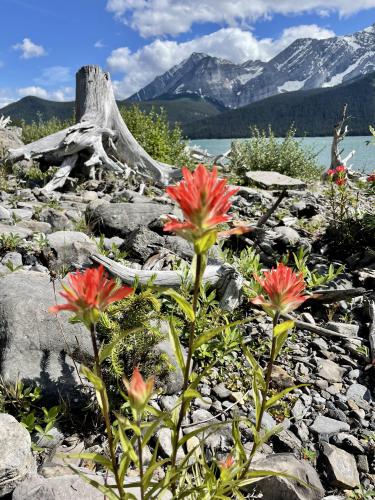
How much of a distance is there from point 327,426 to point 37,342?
2109 millimetres

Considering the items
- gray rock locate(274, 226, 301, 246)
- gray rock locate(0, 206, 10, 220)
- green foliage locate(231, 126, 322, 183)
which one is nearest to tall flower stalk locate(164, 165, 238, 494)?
gray rock locate(274, 226, 301, 246)

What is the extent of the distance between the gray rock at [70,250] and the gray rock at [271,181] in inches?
252

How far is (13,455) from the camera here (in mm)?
2057

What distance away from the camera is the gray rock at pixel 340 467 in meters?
2.38

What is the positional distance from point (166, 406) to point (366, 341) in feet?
6.73

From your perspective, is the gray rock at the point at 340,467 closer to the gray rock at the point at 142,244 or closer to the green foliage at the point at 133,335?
the green foliage at the point at 133,335

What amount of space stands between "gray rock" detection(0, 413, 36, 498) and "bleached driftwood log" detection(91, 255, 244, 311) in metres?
1.73

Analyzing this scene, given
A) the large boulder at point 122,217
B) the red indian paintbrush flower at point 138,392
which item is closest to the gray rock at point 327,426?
the red indian paintbrush flower at point 138,392

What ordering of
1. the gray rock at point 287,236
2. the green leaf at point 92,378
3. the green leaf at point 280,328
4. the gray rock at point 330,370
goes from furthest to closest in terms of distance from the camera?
the gray rock at point 287,236, the gray rock at point 330,370, the green leaf at point 280,328, the green leaf at point 92,378

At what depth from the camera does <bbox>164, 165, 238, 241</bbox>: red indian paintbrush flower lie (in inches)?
39.7

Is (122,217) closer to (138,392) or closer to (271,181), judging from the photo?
(138,392)

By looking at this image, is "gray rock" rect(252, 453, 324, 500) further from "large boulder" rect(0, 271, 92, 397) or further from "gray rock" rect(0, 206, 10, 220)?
"gray rock" rect(0, 206, 10, 220)

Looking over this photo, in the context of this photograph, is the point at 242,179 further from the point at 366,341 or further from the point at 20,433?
the point at 20,433

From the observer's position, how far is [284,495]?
220 cm
